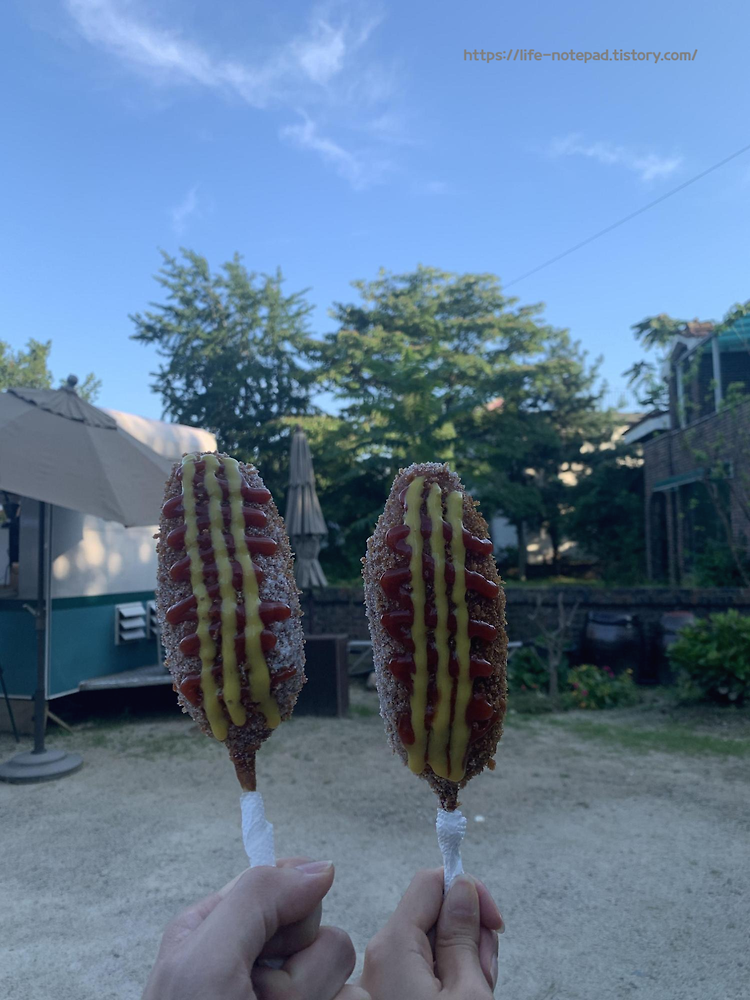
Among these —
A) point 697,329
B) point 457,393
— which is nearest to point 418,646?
point 697,329

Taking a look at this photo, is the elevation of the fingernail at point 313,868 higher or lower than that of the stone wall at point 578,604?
higher

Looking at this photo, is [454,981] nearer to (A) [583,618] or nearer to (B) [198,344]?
(A) [583,618]

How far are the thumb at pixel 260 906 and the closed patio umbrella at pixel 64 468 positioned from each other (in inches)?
187

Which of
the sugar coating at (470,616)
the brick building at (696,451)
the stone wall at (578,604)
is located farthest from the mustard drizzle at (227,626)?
the brick building at (696,451)

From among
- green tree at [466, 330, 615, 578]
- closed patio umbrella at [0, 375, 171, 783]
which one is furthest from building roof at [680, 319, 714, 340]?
closed patio umbrella at [0, 375, 171, 783]

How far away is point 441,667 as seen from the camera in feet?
4.09

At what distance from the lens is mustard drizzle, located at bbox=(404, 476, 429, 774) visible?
125cm

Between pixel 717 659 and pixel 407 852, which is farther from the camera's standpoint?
pixel 717 659

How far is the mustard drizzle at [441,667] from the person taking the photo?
125 cm

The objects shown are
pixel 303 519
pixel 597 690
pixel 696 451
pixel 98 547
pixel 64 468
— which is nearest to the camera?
pixel 64 468

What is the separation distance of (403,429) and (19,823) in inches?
498

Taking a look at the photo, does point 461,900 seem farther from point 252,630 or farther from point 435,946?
point 252,630

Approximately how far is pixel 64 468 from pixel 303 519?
4.26 metres

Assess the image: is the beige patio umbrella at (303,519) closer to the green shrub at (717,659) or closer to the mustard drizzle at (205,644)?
the green shrub at (717,659)
